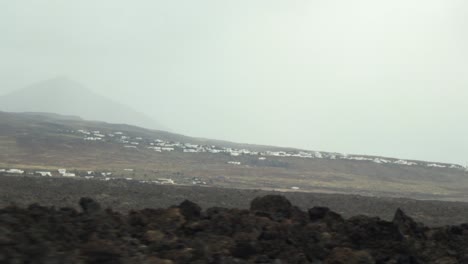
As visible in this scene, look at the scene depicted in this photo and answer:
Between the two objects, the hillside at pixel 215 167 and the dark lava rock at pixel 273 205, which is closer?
the dark lava rock at pixel 273 205

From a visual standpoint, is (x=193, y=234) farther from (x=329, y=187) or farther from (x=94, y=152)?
(x=94, y=152)

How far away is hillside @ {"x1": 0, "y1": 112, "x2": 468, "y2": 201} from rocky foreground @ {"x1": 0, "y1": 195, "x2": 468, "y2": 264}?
33818 millimetres

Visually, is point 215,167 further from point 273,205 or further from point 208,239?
point 208,239

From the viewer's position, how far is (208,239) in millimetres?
10203

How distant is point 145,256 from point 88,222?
216cm

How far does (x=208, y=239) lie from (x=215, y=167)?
55626 mm

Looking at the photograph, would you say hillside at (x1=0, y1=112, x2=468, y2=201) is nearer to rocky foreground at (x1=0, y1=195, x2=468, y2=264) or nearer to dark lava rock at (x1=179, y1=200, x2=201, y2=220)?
dark lava rock at (x1=179, y1=200, x2=201, y2=220)

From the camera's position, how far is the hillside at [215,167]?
52.6m

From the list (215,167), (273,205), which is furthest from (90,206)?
(215,167)

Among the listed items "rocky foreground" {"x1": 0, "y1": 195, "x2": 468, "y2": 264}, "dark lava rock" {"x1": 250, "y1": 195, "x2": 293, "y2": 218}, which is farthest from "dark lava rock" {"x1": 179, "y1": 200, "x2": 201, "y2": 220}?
"dark lava rock" {"x1": 250, "y1": 195, "x2": 293, "y2": 218}

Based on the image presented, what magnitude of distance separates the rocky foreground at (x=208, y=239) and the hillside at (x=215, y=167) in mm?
33818

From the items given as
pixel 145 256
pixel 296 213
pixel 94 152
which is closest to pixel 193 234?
pixel 145 256

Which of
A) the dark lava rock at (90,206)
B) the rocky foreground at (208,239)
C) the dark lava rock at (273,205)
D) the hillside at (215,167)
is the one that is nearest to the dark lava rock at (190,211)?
the rocky foreground at (208,239)

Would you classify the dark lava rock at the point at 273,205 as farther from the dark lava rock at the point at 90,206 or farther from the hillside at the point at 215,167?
the hillside at the point at 215,167
